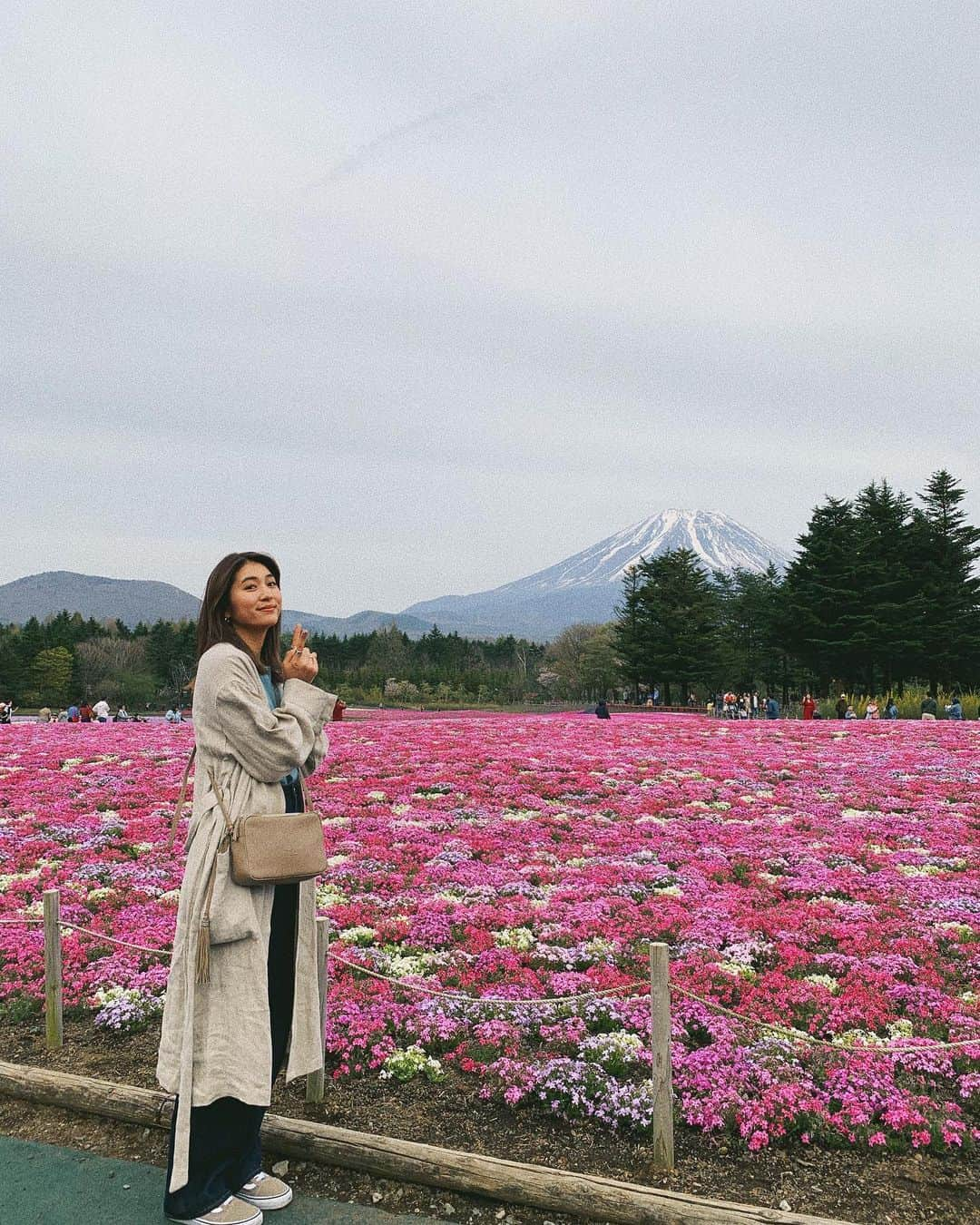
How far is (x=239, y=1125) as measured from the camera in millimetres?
4184

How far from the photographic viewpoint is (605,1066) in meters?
6.12

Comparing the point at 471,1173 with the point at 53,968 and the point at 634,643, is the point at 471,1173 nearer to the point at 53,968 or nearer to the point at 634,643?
the point at 53,968

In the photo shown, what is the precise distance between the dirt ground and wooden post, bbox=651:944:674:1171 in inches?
4.6

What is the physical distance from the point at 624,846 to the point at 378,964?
16.6 ft

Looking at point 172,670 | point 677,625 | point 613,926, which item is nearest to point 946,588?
point 677,625

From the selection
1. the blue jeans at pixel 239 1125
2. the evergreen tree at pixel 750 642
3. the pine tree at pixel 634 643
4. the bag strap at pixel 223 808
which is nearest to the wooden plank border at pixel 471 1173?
the blue jeans at pixel 239 1125

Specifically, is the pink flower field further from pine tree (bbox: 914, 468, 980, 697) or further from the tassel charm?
pine tree (bbox: 914, 468, 980, 697)

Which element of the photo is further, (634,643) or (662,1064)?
(634,643)

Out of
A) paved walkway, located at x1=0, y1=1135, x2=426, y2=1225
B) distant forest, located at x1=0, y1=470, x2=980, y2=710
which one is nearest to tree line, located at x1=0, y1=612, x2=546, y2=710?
distant forest, located at x1=0, y1=470, x2=980, y2=710

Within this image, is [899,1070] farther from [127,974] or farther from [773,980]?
A: [127,974]

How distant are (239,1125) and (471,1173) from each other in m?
1.22

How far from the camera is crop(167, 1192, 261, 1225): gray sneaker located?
4.13 m

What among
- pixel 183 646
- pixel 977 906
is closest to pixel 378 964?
pixel 977 906

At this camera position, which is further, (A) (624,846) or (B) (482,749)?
(B) (482,749)
